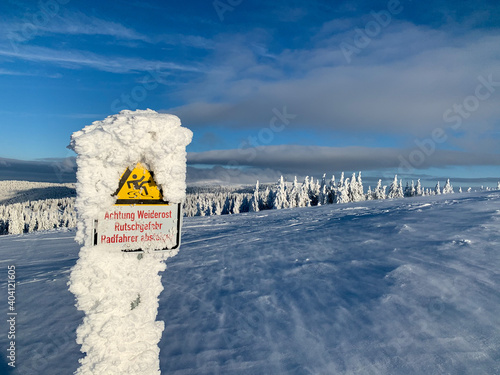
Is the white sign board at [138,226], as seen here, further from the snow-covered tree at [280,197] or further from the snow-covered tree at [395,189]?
the snow-covered tree at [395,189]

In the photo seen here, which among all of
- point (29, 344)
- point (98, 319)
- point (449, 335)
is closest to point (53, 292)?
point (29, 344)

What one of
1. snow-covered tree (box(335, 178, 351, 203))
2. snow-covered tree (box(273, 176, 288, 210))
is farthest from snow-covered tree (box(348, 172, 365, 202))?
snow-covered tree (box(273, 176, 288, 210))

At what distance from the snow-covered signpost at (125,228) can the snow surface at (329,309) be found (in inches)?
5.3

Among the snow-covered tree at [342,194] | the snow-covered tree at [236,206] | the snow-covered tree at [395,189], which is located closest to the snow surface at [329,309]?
the snow-covered tree at [342,194]

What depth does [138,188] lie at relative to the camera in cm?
336

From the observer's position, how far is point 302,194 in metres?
59.8

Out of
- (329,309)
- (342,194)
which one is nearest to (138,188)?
(329,309)

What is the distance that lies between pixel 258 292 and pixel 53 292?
4961 millimetres

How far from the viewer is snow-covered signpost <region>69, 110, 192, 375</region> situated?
315 centimetres

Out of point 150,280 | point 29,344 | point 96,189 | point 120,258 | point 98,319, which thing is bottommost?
point 29,344

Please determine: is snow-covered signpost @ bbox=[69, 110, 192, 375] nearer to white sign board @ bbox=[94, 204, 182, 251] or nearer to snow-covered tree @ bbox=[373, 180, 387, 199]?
white sign board @ bbox=[94, 204, 182, 251]

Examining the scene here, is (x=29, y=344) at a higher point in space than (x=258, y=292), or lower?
lower

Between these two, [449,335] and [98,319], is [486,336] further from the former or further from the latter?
[98,319]

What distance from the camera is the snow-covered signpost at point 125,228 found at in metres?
3.15
